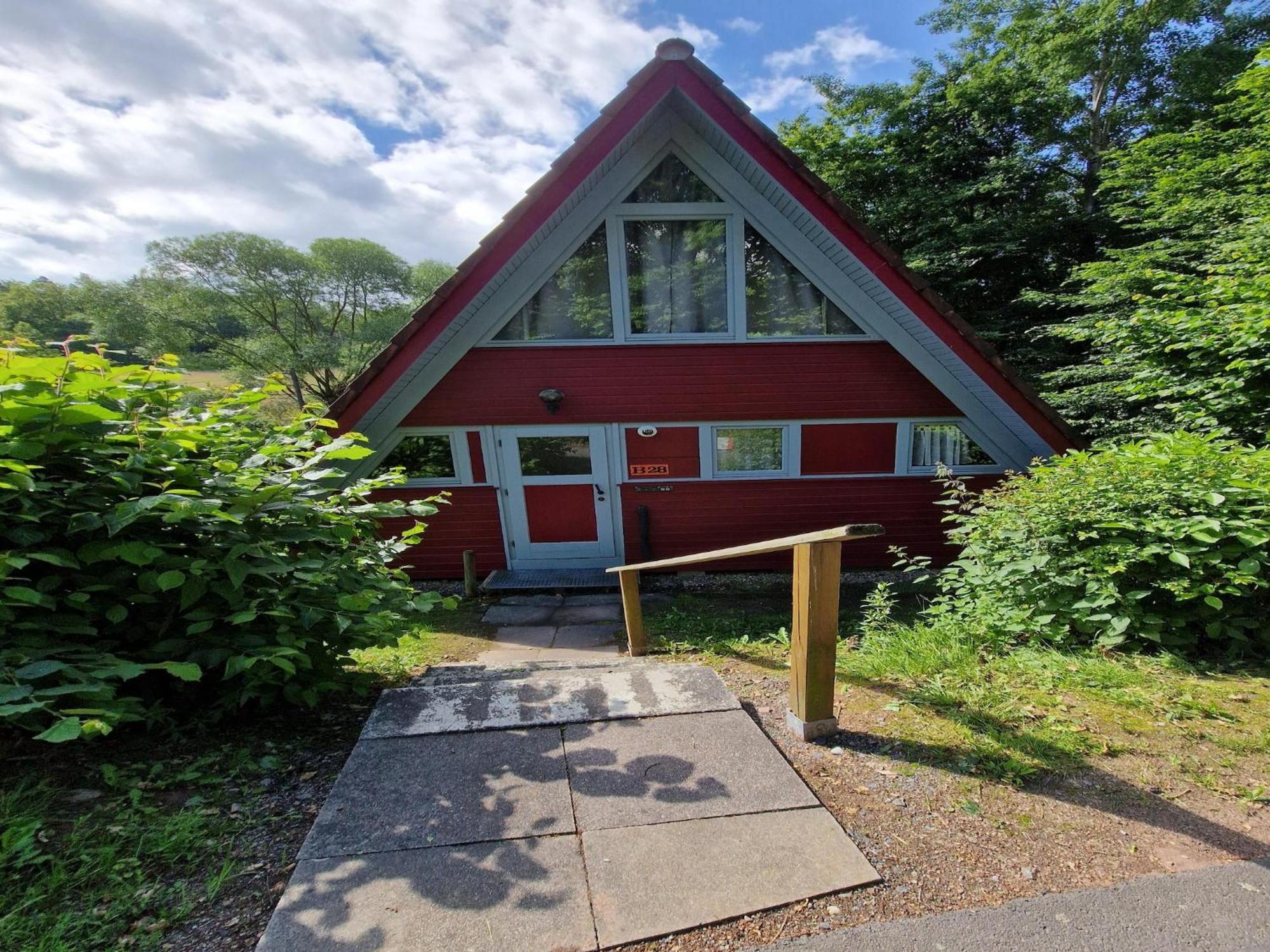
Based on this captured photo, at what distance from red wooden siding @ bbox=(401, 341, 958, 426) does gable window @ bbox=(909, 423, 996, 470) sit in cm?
23

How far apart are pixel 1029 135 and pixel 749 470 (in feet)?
47.4

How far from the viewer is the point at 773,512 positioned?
6.20 m

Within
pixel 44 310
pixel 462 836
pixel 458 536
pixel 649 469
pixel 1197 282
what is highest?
pixel 44 310

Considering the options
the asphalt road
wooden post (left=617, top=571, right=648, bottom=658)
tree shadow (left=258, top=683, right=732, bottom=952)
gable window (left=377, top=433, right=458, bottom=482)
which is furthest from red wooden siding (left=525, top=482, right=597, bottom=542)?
the asphalt road

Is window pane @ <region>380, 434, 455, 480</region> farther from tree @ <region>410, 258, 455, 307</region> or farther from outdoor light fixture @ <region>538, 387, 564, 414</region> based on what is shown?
tree @ <region>410, 258, 455, 307</region>

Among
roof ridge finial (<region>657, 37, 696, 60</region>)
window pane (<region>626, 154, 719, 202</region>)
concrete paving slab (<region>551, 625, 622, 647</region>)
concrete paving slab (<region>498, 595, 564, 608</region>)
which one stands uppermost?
roof ridge finial (<region>657, 37, 696, 60</region>)

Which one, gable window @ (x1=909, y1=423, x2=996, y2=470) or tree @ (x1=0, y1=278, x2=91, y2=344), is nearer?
gable window @ (x1=909, y1=423, x2=996, y2=470)

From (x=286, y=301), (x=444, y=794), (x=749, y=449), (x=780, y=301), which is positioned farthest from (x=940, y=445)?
(x=286, y=301)

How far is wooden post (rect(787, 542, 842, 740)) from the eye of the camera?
1967 millimetres

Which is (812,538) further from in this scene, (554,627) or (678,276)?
(678,276)

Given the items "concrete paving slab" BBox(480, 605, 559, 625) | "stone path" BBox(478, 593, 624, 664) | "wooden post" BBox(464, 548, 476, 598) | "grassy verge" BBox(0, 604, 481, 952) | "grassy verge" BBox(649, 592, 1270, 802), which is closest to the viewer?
"grassy verge" BBox(0, 604, 481, 952)

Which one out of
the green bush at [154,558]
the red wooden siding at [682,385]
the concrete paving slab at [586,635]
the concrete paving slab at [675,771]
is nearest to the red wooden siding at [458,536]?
the red wooden siding at [682,385]

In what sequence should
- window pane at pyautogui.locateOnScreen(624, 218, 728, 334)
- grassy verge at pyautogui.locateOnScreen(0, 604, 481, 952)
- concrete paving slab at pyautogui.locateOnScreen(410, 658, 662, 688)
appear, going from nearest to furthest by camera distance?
1. grassy verge at pyautogui.locateOnScreen(0, 604, 481, 952)
2. concrete paving slab at pyautogui.locateOnScreen(410, 658, 662, 688)
3. window pane at pyautogui.locateOnScreen(624, 218, 728, 334)

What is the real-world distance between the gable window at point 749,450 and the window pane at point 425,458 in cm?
340
